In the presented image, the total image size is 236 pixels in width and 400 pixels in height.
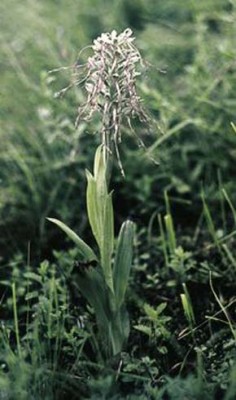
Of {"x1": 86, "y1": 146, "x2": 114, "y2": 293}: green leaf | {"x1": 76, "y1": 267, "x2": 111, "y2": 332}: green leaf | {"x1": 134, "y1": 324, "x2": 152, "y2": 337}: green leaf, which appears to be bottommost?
{"x1": 134, "y1": 324, "x2": 152, "y2": 337}: green leaf

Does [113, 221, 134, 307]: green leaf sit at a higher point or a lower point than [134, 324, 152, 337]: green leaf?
higher

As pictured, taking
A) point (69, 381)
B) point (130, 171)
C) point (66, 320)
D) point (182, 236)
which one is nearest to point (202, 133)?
point (130, 171)

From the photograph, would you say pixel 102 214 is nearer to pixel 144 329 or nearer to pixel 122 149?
pixel 144 329

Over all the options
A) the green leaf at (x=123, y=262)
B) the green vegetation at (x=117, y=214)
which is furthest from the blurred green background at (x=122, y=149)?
the green leaf at (x=123, y=262)

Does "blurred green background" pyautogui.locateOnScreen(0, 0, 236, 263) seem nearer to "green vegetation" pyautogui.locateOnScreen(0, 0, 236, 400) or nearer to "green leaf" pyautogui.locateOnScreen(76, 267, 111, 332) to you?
"green vegetation" pyautogui.locateOnScreen(0, 0, 236, 400)

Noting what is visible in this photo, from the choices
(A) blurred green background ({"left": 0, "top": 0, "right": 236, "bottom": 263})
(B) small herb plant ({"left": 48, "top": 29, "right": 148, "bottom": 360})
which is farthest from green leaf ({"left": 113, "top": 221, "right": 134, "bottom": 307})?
(A) blurred green background ({"left": 0, "top": 0, "right": 236, "bottom": 263})

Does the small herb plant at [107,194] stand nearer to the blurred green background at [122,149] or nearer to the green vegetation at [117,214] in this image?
the green vegetation at [117,214]

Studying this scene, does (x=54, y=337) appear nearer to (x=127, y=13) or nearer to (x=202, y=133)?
(x=202, y=133)

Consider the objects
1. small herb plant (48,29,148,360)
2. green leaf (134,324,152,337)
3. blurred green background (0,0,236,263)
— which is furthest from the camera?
blurred green background (0,0,236,263)
